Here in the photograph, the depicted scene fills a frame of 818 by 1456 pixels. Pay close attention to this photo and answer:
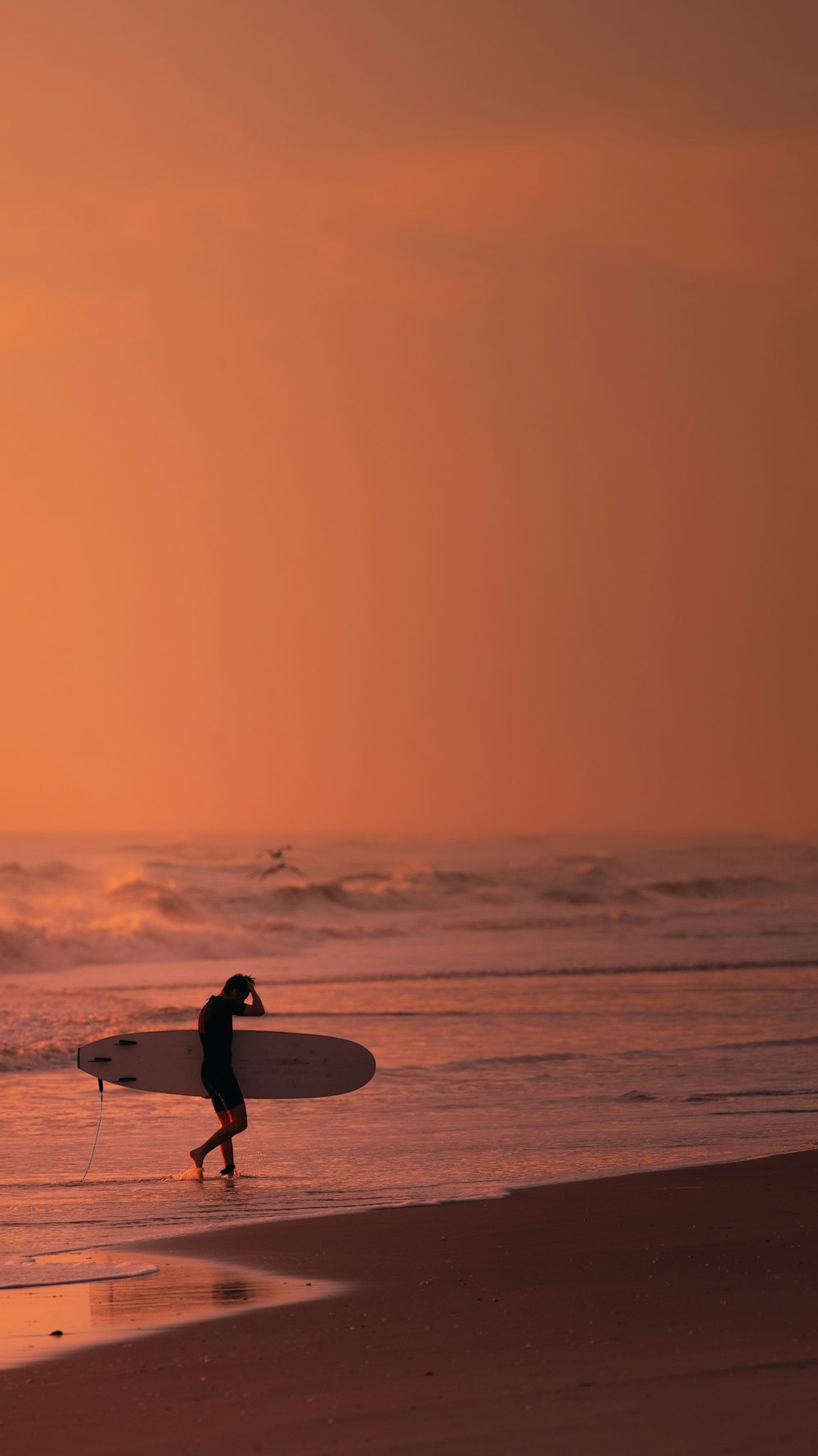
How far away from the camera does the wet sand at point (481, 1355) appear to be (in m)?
4.73

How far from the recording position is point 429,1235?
780 cm

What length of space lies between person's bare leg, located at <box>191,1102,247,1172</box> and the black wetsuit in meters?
0.06

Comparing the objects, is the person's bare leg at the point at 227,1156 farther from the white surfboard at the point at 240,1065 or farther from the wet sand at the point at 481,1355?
the wet sand at the point at 481,1355

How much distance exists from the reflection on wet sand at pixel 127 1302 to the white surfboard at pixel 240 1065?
4.89m

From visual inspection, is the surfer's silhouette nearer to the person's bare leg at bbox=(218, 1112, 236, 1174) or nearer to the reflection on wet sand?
the person's bare leg at bbox=(218, 1112, 236, 1174)

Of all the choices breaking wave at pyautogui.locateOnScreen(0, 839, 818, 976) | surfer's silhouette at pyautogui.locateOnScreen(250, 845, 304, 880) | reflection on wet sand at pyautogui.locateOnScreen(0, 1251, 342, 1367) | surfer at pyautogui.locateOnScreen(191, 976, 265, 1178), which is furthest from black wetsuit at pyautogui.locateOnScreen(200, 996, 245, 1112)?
surfer's silhouette at pyautogui.locateOnScreen(250, 845, 304, 880)

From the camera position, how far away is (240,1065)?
12219mm

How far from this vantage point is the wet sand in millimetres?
4734

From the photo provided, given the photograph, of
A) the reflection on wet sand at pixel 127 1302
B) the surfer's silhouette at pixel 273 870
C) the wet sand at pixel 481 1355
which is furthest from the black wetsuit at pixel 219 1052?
the surfer's silhouette at pixel 273 870

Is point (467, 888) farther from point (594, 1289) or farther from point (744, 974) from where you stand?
point (594, 1289)

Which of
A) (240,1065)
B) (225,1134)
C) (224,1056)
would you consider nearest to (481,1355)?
(225,1134)

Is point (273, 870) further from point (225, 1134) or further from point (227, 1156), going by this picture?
point (227, 1156)

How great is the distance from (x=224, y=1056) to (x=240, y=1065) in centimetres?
101

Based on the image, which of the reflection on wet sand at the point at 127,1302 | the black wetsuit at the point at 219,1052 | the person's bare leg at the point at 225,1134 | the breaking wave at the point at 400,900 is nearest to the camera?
the reflection on wet sand at the point at 127,1302
